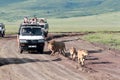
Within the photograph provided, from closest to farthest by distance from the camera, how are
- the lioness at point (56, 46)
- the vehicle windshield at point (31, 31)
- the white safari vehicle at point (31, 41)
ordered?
the lioness at point (56, 46) → the white safari vehicle at point (31, 41) → the vehicle windshield at point (31, 31)

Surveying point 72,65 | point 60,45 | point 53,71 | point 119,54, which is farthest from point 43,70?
point 119,54

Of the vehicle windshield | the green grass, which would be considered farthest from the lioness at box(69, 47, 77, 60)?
the green grass

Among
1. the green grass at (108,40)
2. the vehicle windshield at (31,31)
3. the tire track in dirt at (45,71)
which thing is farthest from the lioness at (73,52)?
the green grass at (108,40)

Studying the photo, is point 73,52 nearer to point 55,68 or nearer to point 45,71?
point 55,68

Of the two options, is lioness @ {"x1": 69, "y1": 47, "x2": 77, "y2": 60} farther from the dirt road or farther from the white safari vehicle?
the white safari vehicle

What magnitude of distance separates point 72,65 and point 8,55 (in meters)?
8.19

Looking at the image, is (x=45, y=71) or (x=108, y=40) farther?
(x=108, y=40)

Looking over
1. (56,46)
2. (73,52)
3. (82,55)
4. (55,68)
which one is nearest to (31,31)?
(56,46)

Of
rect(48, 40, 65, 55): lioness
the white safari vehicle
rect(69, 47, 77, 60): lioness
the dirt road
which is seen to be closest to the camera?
the dirt road

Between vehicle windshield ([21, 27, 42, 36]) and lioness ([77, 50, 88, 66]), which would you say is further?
vehicle windshield ([21, 27, 42, 36])

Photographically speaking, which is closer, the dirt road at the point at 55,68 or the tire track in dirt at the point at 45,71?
the tire track in dirt at the point at 45,71

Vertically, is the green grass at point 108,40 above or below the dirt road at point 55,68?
below

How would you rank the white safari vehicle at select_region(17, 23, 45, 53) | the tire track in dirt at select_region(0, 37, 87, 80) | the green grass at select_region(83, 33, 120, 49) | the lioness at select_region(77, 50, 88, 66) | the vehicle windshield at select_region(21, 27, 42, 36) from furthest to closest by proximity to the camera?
1. the green grass at select_region(83, 33, 120, 49)
2. the vehicle windshield at select_region(21, 27, 42, 36)
3. the white safari vehicle at select_region(17, 23, 45, 53)
4. the lioness at select_region(77, 50, 88, 66)
5. the tire track in dirt at select_region(0, 37, 87, 80)

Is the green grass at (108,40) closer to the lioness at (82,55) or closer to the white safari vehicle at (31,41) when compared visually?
the white safari vehicle at (31,41)
